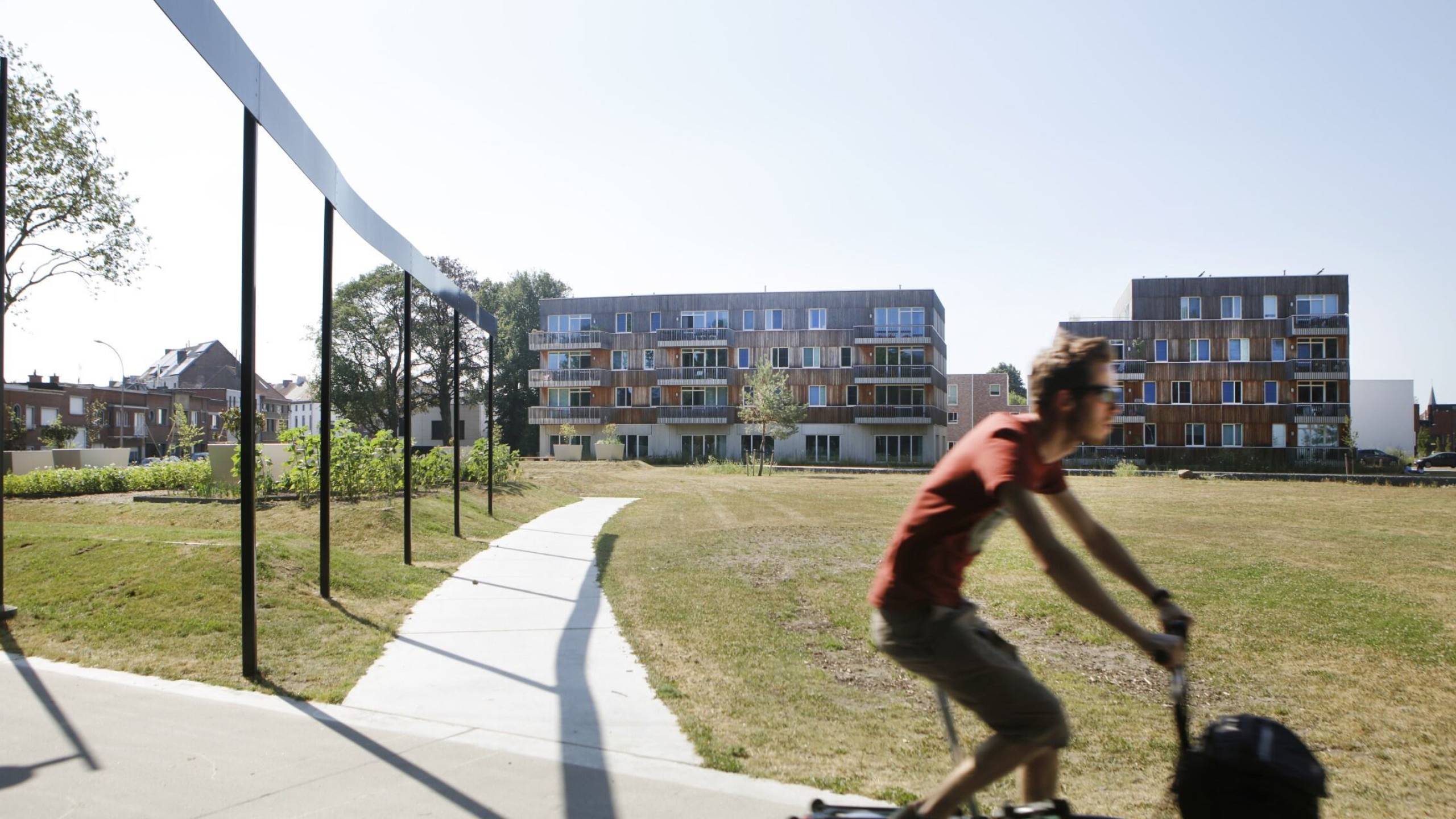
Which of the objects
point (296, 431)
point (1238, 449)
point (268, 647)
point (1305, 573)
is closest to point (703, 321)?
point (1238, 449)

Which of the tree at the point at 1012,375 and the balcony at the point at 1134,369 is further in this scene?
the tree at the point at 1012,375

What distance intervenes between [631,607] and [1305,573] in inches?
343

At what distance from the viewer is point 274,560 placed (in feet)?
28.0

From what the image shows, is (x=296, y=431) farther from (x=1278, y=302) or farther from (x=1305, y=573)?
(x=1278, y=302)

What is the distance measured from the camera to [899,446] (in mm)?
58531

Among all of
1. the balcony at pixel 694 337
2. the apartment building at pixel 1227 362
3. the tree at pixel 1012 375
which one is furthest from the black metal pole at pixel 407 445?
the tree at pixel 1012 375

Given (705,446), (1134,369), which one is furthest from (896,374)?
(1134,369)

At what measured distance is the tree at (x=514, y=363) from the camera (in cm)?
6881

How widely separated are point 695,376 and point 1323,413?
125 feet

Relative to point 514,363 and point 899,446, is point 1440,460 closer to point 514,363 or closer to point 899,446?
point 899,446

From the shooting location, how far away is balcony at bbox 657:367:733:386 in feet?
197

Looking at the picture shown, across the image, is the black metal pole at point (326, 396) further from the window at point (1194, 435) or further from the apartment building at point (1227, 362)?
the window at point (1194, 435)

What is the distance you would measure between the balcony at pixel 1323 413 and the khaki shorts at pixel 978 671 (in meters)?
59.0

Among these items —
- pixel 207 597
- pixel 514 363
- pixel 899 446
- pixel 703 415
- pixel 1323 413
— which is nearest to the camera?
pixel 207 597
